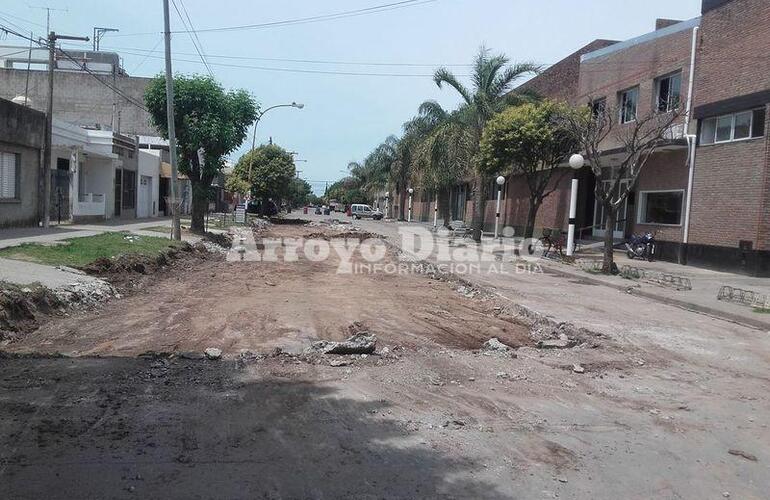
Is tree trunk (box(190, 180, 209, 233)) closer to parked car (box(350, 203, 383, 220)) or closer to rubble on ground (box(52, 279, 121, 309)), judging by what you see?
rubble on ground (box(52, 279, 121, 309))

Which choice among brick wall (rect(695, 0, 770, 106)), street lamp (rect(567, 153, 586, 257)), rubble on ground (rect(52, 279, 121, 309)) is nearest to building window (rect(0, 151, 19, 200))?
rubble on ground (rect(52, 279, 121, 309))

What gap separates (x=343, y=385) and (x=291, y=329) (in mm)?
3106

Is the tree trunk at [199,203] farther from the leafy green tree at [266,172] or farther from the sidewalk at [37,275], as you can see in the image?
the leafy green tree at [266,172]

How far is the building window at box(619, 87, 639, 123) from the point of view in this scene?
2544cm

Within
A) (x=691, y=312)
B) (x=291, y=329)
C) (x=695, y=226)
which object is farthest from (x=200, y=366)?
(x=695, y=226)

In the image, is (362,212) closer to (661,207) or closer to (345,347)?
(661,207)

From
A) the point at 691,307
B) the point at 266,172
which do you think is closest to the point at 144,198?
the point at 266,172

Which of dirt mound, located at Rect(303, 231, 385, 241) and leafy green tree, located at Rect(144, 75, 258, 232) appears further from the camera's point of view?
dirt mound, located at Rect(303, 231, 385, 241)

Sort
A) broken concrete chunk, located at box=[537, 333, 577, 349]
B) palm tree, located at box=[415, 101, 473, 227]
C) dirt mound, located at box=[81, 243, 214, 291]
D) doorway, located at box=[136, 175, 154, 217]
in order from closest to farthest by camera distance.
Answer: broken concrete chunk, located at box=[537, 333, 577, 349]
dirt mound, located at box=[81, 243, 214, 291]
palm tree, located at box=[415, 101, 473, 227]
doorway, located at box=[136, 175, 154, 217]

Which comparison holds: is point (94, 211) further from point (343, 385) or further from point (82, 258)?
point (343, 385)

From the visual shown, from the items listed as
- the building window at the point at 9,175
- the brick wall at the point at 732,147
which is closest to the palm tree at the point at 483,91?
the brick wall at the point at 732,147

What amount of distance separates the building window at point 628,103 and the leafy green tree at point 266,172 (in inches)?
1278

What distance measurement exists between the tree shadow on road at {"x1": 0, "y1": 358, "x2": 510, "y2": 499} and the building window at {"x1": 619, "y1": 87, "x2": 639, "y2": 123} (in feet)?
76.6

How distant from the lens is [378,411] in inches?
217
